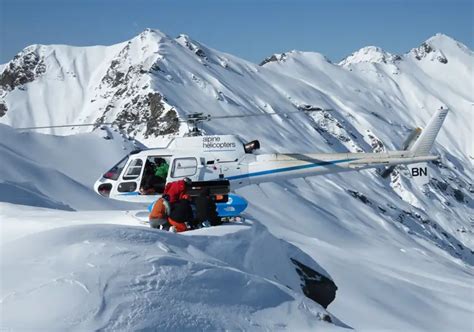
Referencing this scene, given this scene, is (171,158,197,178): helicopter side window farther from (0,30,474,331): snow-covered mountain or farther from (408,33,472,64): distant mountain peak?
(408,33,472,64): distant mountain peak

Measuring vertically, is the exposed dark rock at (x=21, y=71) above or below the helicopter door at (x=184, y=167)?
above

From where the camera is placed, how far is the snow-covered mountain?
23.3m

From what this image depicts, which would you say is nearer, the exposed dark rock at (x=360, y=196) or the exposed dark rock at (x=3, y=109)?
the exposed dark rock at (x=360, y=196)

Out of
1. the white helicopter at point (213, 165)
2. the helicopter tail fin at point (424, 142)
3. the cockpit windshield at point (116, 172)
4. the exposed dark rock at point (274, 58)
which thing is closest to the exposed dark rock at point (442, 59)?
the exposed dark rock at point (274, 58)

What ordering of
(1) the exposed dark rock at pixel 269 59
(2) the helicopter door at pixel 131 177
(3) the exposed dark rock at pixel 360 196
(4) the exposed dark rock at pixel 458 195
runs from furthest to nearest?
(1) the exposed dark rock at pixel 269 59
(4) the exposed dark rock at pixel 458 195
(3) the exposed dark rock at pixel 360 196
(2) the helicopter door at pixel 131 177

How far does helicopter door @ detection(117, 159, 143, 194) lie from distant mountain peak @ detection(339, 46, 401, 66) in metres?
171

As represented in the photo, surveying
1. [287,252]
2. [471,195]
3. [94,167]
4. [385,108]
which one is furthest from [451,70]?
[287,252]

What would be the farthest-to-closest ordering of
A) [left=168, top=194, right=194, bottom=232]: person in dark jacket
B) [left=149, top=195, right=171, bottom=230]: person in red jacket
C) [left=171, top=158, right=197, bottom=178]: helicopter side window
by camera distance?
1. [left=171, top=158, right=197, bottom=178]: helicopter side window
2. [left=149, top=195, right=171, bottom=230]: person in red jacket
3. [left=168, top=194, right=194, bottom=232]: person in dark jacket

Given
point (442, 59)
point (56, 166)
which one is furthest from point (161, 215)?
point (442, 59)

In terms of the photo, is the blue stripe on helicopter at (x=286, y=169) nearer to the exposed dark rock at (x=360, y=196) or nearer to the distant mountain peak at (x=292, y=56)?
the exposed dark rock at (x=360, y=196)

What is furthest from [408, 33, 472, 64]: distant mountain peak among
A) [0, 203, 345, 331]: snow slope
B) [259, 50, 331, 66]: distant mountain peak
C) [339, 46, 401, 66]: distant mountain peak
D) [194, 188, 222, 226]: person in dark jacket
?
[0, 203, 345, 331]: snow slope

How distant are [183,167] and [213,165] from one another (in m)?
0.93

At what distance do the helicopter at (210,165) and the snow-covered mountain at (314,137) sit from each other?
2.79 m

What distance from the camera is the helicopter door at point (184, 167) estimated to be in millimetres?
16328
